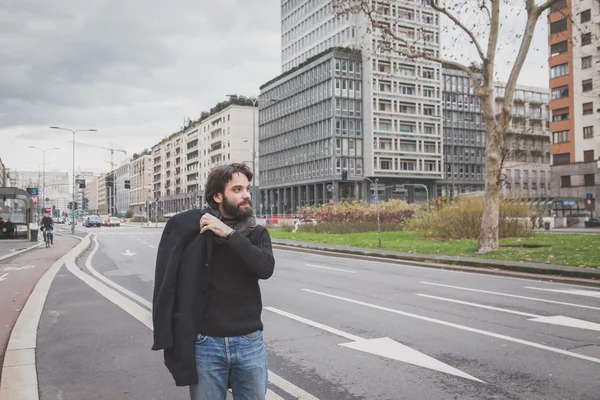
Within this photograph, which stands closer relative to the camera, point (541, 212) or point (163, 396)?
point (163, 396)

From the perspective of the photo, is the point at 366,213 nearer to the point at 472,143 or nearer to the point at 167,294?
the point at 167,294

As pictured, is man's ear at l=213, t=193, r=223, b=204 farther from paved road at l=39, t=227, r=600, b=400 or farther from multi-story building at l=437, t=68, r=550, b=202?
multi-story building at l=437, t=68, r=550, b=202

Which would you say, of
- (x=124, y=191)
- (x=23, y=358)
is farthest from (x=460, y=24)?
(x=124, y=191)

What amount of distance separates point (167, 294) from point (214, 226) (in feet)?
1.41

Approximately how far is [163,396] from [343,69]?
7531 cm

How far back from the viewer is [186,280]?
8.87 feet

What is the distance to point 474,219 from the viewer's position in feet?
84.1

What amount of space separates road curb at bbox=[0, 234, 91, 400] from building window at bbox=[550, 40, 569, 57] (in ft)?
231

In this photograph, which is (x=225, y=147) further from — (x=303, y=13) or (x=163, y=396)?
(x=163, y=396)

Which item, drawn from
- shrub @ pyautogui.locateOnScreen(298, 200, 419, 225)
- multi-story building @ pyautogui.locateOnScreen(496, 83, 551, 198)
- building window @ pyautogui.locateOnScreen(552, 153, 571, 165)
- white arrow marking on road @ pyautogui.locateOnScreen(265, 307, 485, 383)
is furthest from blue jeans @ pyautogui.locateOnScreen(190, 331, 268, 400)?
multi-story building @ pyautogui.locateOnScreen(496, 83, 551, 198)

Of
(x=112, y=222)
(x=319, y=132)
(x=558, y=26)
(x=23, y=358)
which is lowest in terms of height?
(x=23, y=358)

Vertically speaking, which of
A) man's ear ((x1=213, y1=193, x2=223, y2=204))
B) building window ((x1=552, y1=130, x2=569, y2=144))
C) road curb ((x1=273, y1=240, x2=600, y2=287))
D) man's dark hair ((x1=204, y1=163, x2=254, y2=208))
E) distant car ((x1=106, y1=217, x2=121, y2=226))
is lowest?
road curb ((x1=273, y1=240, x2=600, y2=287))

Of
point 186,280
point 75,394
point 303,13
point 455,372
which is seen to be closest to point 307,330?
point 455,372

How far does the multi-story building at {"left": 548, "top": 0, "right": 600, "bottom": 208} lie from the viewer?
60.4 m
